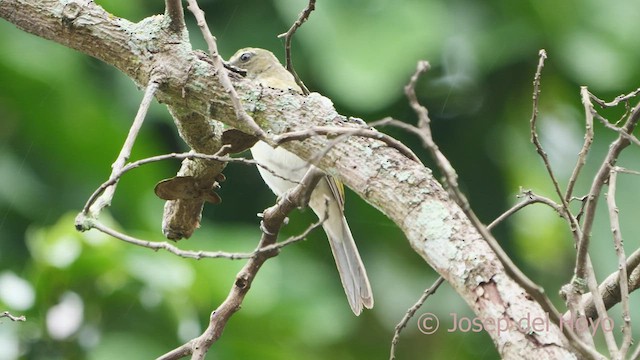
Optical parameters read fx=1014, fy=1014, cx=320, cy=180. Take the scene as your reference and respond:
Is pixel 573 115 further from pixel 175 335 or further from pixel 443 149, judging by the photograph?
pixel 175 335

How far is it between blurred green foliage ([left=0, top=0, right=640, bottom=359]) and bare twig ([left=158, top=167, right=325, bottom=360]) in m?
2.29

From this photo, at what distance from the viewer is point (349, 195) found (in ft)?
20.1

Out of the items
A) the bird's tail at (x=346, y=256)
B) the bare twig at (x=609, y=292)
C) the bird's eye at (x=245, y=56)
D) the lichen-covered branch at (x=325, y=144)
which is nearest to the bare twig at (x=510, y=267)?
the lichen-covered branch at (x=325, y=144)

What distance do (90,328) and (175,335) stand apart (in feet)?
1.81

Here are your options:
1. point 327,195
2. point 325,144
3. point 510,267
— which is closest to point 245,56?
point 327,195

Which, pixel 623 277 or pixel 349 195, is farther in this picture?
pixel 349 195

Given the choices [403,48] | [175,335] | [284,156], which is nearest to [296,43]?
[403,48]

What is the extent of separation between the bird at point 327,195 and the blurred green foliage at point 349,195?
3.64 ft

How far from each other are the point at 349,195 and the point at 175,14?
→ 12.2ft

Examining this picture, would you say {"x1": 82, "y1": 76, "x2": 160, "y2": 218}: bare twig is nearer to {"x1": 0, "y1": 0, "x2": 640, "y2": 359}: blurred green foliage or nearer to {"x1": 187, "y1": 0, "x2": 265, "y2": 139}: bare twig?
{"x1": 187, "y1": 0, "x2": 265, "y2": 139}: bare twig

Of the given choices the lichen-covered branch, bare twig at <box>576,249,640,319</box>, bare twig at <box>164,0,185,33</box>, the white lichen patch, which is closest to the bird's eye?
the lichen-covered branch

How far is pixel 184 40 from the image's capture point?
98.7 inches

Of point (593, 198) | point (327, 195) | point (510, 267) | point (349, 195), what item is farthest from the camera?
point (349, 195)

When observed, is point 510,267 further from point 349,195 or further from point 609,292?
point 349,195
